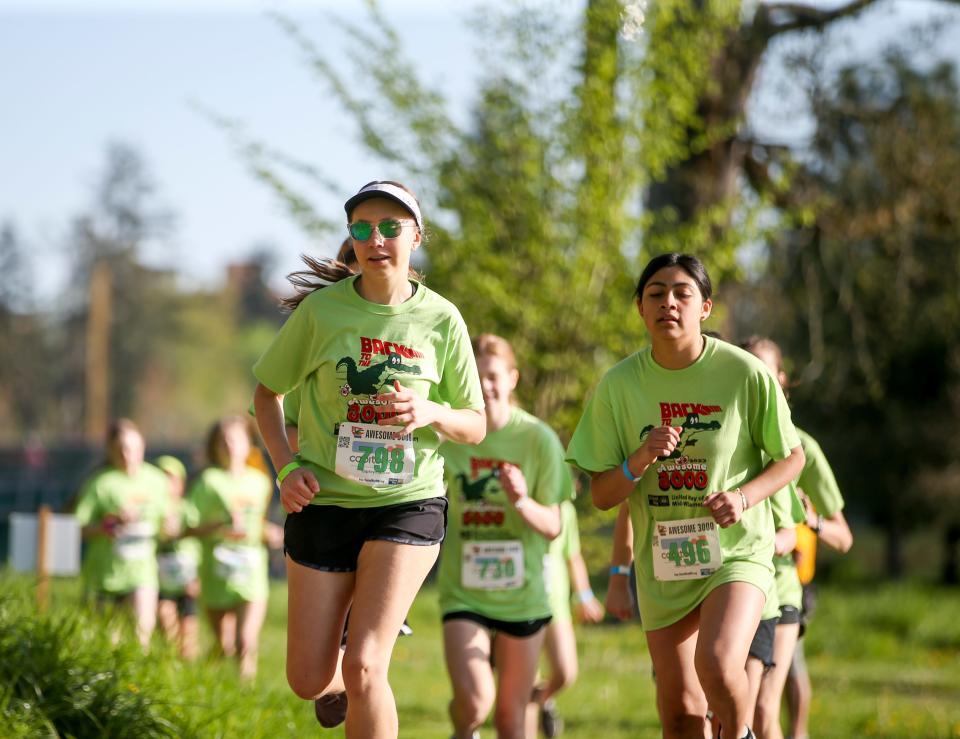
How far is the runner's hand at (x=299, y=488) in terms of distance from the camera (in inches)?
174


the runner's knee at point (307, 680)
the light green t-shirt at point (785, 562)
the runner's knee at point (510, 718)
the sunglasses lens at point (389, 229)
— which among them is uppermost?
the sunglasses lens at point (389, 229)

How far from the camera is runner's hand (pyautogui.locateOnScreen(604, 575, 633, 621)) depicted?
207 inches

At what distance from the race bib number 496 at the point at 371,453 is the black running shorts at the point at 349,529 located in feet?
0.43

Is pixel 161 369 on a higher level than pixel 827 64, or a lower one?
higher

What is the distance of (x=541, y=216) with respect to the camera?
1042 cm

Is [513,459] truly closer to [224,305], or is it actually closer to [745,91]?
[745,91]

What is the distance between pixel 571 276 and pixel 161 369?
59.1 metres

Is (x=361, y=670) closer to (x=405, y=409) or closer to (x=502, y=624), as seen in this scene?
(x=405, y=409)

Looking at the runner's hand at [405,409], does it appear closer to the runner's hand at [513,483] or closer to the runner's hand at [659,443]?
the runner's hand at [659,443]

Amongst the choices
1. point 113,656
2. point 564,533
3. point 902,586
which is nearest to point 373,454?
point 113,656

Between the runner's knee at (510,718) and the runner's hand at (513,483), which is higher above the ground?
the runner's hand at (513,483)

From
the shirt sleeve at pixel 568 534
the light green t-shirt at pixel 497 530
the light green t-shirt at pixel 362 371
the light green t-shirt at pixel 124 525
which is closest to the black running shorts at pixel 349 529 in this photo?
the light green t-shirt at pixel 362 371

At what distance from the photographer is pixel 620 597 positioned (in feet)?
17.3

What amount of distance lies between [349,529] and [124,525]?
5.20 m
